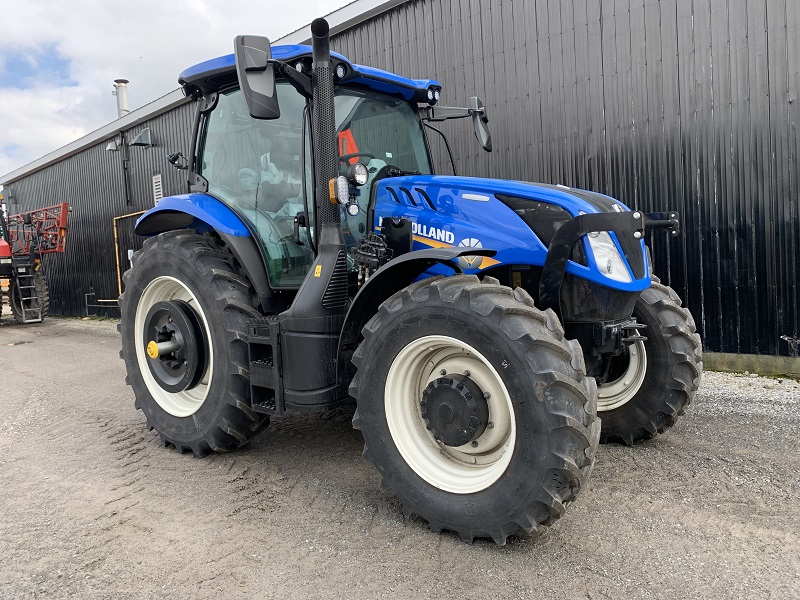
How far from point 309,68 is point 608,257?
2015 mm

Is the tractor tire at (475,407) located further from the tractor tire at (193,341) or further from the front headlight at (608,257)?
the tractor tire at (193,341)

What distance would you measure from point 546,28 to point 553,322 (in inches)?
216

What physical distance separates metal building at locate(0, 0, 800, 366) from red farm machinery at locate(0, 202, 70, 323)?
10.8m

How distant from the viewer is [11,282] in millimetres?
14469

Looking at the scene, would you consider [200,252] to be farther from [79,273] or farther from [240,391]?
[79,273]

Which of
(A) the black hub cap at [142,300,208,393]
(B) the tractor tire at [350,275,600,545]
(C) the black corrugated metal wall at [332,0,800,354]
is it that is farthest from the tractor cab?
(C) the black corrugated metal wall at [332,0,800,354]

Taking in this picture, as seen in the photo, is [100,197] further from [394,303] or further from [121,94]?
[394,303]

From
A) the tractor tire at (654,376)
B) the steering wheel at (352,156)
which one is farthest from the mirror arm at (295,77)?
the tractor tire at (654,376)

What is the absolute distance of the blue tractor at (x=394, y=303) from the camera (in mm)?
2537

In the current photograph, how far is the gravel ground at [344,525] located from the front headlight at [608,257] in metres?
1.15

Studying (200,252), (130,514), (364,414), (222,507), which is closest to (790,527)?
(364,414)

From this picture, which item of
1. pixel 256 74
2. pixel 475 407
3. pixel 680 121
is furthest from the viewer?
pixel 680 121

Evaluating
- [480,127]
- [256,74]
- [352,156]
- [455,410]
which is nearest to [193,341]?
[352,156]

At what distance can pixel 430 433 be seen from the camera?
9.35ft
